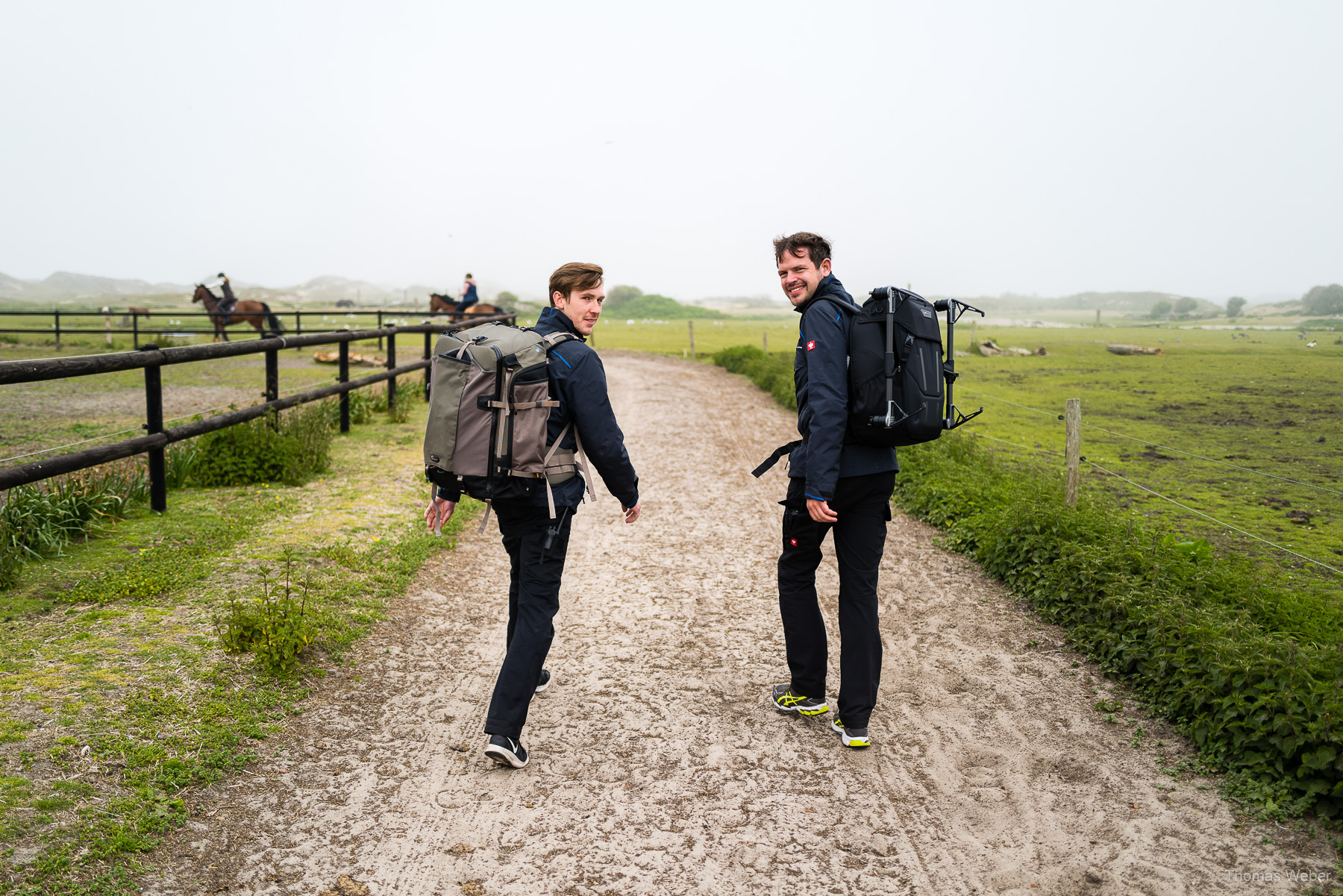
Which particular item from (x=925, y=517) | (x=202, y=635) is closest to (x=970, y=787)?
(x=202, y=635)

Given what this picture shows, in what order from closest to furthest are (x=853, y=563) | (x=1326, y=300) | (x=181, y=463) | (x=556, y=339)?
(x=556, y=339), (x=853, y=563), (x=181, y=463), (x=1326, y=300)

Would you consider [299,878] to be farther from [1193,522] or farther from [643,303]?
[643,303]

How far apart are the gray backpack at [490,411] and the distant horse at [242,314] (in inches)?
885

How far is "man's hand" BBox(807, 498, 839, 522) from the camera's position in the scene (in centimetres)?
330

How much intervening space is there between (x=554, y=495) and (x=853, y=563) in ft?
4.42

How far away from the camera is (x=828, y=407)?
10.7ft

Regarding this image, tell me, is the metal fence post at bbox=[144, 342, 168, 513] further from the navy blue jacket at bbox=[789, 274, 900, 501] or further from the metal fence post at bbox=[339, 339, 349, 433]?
the navy blue jacket at bbox=[789, 274, 900, 501]

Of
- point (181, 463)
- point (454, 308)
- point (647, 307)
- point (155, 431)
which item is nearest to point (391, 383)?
point (181, 463)

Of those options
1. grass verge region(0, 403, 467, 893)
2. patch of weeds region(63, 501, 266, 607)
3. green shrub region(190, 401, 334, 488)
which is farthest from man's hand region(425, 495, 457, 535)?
green shrub region(190, 401, 334, 488)

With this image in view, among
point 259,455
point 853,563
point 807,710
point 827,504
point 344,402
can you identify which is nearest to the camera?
point 827,504

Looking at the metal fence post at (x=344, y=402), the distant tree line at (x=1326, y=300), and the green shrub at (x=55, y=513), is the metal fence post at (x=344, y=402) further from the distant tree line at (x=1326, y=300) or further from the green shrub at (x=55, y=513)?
the distant tree line at (x=1326, y=300)

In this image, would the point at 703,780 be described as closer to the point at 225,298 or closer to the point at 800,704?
the point at 800,704

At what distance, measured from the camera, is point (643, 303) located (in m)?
82.9

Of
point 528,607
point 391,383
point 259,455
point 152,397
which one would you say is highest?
point 152,397
